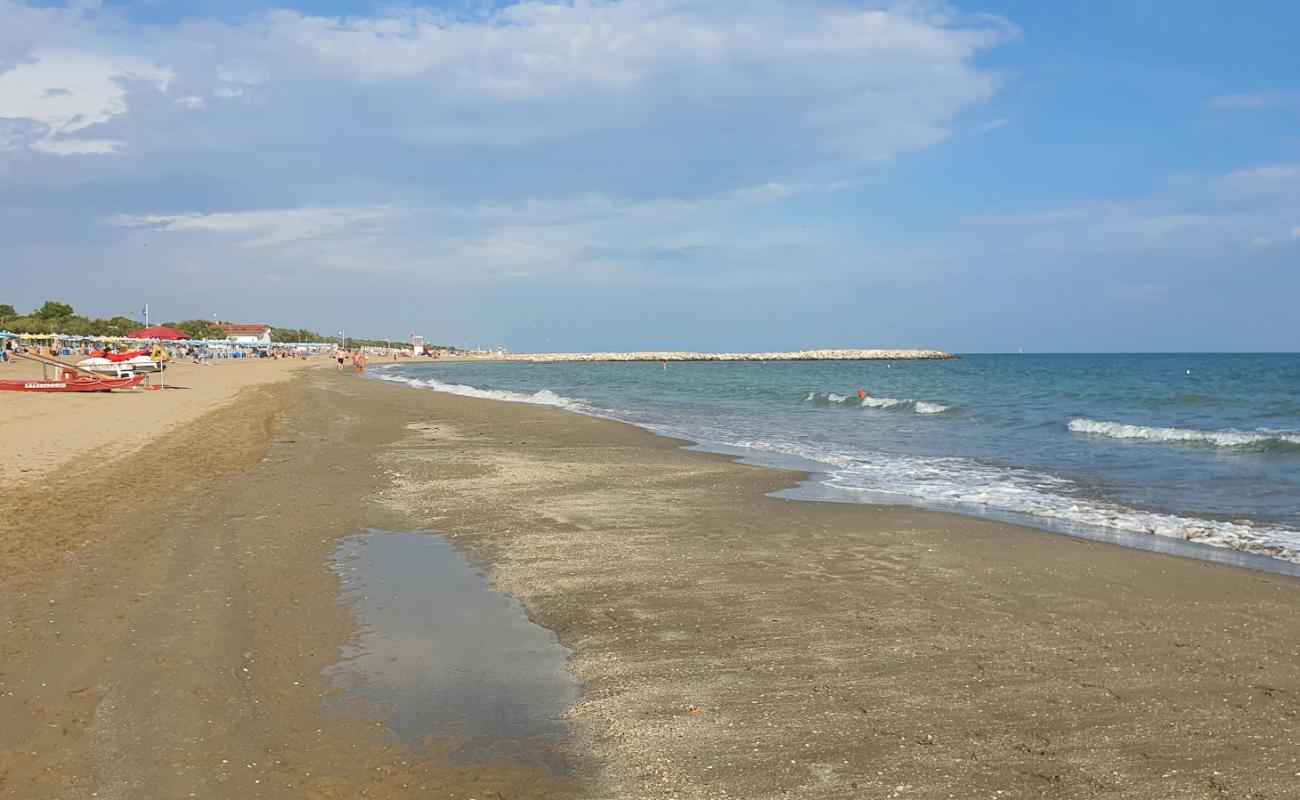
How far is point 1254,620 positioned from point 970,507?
16.7 feet

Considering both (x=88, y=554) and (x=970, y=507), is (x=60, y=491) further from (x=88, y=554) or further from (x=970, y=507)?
(x=970, y=507)

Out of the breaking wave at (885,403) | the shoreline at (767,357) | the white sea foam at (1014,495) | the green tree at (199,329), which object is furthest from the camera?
the shoreline at (767,357)

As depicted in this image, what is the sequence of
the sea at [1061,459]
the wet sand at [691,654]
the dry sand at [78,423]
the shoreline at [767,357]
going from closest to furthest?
the wet sand at [691,654], the sea at [1061,459], the dry sand at [78,423], the shoreline at [767,357]

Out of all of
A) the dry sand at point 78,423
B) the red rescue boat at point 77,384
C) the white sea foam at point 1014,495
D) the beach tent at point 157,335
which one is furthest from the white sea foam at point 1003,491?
the beach tent at point 157,335

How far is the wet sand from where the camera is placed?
12.8ft

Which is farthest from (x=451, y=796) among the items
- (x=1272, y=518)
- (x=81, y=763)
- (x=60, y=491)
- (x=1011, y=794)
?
(x=1272, y=518)

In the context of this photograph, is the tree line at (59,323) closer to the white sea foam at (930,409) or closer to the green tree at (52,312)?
the green tree at (52,312)

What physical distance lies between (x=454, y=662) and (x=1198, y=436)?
859 inches

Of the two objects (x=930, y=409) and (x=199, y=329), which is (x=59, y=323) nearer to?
(x=199, y=329)

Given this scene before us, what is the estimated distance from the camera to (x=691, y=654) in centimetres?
548

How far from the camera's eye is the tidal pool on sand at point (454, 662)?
175 inches

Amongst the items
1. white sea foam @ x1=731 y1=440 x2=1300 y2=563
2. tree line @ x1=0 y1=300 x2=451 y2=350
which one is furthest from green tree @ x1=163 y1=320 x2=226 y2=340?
white sea foam @ x1=731 y1=440 x2=1300 y2=563

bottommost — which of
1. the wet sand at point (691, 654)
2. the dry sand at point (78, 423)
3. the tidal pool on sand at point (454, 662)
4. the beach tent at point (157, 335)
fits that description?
the tidal pool on sand at point (454, 662)

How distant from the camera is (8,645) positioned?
5.45 metres
